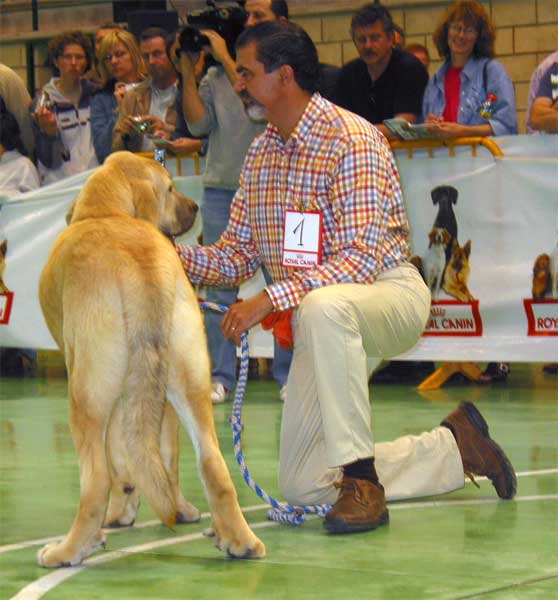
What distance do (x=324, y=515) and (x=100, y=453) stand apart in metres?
0.94

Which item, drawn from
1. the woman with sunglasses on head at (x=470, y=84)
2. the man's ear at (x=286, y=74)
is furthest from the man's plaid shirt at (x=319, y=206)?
the woman with sunglasses on head at (x=470, y=84)

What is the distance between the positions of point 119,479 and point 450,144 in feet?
13.1

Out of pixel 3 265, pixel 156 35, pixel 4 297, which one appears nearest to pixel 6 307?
pixel 4 297

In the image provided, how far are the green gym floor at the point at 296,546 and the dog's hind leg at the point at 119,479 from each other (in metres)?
0.07

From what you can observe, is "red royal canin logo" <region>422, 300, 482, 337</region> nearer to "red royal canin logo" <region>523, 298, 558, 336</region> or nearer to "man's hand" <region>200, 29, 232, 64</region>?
"red royal canin logo" <region>523, 298, 558, 336</region>

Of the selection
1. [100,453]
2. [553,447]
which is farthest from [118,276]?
[553,447]

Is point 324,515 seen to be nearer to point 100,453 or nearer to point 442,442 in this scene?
point 442,442

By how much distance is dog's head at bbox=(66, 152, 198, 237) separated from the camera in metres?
3.89

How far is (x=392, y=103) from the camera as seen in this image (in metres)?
7.23

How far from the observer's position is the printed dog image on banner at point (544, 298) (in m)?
7.04

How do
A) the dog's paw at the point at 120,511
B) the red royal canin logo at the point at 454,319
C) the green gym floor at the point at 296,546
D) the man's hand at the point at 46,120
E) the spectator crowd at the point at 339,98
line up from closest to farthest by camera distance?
1. the green gym floor at the point at 296,546
2. the dog's paw at the point at 120,511
3. the spectator crowd at the point at 339,98
4. the red royal canin logo at the point at 454,319
5. the man's hand at the point at 46,120

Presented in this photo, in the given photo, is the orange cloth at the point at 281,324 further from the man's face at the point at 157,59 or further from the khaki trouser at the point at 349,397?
the man's face at the point at 157,59

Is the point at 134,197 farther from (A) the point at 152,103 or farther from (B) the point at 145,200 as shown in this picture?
(A) the point at 152,103

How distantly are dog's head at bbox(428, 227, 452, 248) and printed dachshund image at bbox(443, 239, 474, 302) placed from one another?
43 millimetres
